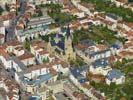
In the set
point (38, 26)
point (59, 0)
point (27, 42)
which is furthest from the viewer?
point (59, 0)

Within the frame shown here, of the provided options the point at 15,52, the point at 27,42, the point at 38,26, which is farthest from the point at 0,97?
the point at 38,26

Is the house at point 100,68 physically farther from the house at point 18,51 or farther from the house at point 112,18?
the house at point 112,18

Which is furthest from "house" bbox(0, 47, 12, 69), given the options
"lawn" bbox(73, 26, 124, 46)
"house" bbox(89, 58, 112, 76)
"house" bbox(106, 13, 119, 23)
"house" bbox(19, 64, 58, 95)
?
"house" bbox(106, 13, 119, 23)

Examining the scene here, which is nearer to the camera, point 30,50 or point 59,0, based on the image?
point 30,50

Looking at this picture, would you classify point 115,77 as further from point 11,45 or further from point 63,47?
point 11,45

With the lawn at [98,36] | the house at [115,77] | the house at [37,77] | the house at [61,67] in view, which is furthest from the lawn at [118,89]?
the lawn at [98,36]

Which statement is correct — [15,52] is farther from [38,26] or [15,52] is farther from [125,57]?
[125,57]
